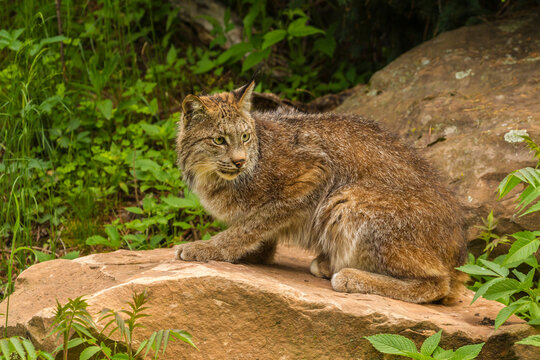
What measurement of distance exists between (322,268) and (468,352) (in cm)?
146

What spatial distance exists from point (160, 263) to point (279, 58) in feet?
16.2

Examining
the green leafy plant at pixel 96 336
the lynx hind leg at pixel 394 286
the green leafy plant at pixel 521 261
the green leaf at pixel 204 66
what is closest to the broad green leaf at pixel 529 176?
the green leafy plant at pixel 521 261

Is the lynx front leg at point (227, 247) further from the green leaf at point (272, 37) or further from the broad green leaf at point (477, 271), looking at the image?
the green leaf at point (272, 37)

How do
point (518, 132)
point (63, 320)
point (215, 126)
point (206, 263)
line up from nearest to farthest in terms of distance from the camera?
point (63, 320) → point (206, 263) → point (215, 126) → point (518, 132)

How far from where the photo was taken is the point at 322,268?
4551mm

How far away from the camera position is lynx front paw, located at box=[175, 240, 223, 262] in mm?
4254

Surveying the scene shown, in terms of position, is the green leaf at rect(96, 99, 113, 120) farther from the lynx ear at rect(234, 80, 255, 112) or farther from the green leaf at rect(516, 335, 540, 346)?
the green leaf at rect(516, 335, 540, 346)

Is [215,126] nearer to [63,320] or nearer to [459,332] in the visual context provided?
[63,320]

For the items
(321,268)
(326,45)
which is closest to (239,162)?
(321,268)

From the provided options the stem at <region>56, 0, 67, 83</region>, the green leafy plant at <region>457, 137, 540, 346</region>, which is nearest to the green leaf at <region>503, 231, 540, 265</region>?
the green leafy plant at <region>457, 137, 540, 346</region>

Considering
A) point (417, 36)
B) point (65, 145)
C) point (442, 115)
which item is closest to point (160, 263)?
point (65, 145)

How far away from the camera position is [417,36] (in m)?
7.83

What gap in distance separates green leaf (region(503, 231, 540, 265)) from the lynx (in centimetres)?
80

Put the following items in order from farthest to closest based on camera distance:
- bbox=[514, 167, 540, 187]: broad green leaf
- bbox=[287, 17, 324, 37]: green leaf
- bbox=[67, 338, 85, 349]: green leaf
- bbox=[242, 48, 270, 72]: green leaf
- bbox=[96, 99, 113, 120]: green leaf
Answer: bbox=[242, 48, 270, 72]: green leaf → bbox=[287, 17, 324, 37]: green leaf → bbox=[96, 99, 113, 120]: green leaf → bbox=[514, 167, 540, 187]: broad green leaf → bbox=[67, 338, 85, 349]: green leaf
